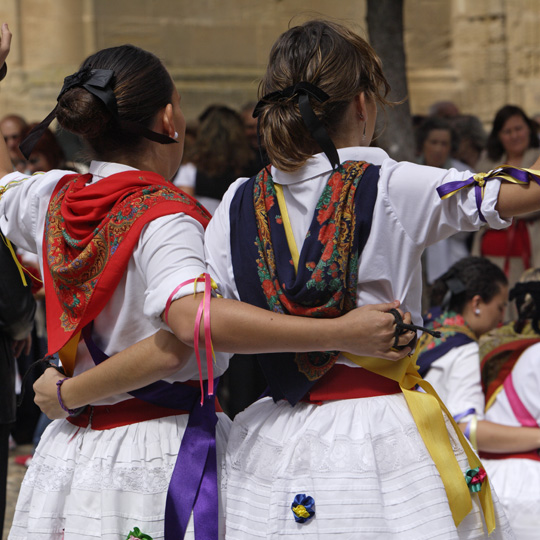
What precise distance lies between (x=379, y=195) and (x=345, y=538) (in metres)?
0.71

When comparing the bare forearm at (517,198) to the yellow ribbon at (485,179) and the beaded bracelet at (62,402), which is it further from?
the beaded bracelet at (62,402)

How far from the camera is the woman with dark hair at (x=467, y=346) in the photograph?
3.57 metres

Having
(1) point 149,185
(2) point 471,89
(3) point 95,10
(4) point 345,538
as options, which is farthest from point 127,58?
(2) point 471,89

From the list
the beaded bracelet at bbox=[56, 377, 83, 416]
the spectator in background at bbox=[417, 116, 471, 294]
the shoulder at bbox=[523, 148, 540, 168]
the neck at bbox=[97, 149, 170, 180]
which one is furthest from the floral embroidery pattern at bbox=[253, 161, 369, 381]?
the shoulder at bbox=[523, 148, 540, 168]

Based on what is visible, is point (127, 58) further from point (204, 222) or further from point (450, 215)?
point (450, 215)

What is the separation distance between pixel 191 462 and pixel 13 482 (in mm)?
3315

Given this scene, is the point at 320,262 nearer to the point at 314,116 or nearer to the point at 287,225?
the point at 287,225

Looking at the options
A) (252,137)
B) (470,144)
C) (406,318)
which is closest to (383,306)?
(406,318)

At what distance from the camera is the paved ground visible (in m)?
4.75

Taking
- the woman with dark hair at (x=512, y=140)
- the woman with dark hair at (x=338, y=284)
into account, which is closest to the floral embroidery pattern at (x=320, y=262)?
the woman with dark hair at (x=338, y=284)

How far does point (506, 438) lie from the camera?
3.55 m

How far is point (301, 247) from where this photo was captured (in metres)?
2.04

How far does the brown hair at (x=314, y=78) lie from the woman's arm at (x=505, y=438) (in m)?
1.84

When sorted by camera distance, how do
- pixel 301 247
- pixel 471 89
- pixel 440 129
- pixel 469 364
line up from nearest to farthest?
pixel 301 247 < pixel 469 364 < pixel 440 129 < pixel 471 89
